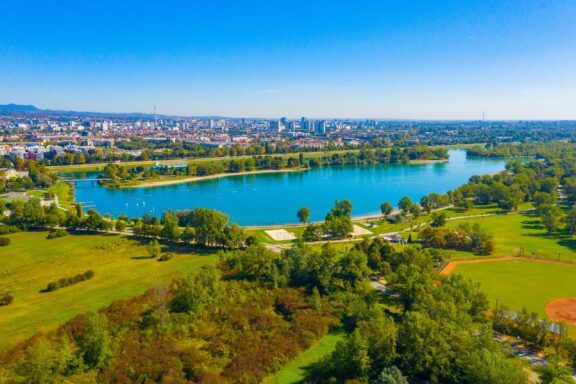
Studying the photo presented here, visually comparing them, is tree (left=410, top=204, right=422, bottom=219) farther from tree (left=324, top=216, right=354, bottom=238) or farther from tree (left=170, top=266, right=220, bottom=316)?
tree (left=170, top=266, right=220, bottom=316)

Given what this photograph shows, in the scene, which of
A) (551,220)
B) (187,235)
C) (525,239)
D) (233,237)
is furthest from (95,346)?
(551,220)

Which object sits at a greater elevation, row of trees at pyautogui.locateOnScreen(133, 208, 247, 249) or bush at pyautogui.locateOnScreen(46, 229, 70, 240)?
row of trees at pyautogui.locateOnScreen(133, 208, 247, 249)

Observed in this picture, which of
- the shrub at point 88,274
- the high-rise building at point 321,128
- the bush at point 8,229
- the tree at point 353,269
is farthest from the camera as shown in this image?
the high-rise building at point 321,128

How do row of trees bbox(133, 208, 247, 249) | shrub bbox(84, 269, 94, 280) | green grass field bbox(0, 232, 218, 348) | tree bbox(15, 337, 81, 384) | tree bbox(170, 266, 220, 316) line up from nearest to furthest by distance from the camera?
tree bbox(15, 337, 81, 384)
tree bbox(170, 266, 220, 316)
green grass field bbox(0, 232, 218, 348)
shrub bbox(84, 269, 94, 280)
row of trees bbox(133, 208, 247, 249)

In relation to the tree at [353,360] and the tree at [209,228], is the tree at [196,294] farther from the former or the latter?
the tree at [209,228]

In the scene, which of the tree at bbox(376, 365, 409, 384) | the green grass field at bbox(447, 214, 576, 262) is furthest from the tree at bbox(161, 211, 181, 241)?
the tree at bbox(376, 365, 409, 384)

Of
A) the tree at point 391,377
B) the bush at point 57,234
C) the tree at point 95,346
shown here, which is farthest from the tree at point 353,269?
the bush at point 57,234
